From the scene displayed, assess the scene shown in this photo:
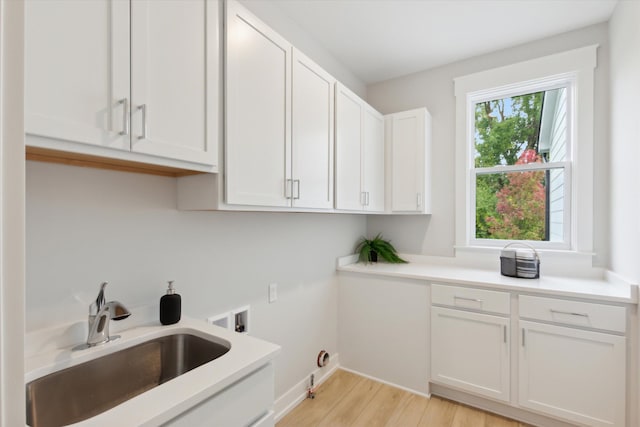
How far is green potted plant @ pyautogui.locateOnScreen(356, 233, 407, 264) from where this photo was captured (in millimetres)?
2781

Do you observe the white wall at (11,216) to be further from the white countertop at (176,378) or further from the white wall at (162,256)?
the white wall at (162,256)

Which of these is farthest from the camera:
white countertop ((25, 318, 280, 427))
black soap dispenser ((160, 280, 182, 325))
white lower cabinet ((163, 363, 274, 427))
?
black soap dispenser ((160, 280, 182, 325))

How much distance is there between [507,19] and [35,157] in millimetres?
2744

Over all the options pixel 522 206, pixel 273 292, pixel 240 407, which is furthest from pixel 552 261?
pixel 240 407

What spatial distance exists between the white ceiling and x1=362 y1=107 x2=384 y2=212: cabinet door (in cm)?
53

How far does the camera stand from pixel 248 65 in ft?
4.50

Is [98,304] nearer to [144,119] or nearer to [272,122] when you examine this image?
[144,119]

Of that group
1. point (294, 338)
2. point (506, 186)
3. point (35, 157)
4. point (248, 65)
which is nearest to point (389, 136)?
point (506, 186)

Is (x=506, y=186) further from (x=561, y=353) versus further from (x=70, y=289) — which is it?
(x=70, y=289)

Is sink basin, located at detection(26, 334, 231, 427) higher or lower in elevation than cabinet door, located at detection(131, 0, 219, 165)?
lower

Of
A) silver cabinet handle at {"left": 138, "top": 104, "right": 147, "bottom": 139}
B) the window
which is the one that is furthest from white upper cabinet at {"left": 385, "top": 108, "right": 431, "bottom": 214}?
silver cabinet handle at {"left": 138, "top": 104, "right": 147, "bottom": 139}

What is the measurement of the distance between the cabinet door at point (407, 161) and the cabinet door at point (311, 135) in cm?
93

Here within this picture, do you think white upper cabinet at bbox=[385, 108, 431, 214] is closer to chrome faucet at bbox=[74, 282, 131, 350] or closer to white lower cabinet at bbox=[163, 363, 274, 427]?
white lower cabinet at bbox=[163, 363, 274, 427]

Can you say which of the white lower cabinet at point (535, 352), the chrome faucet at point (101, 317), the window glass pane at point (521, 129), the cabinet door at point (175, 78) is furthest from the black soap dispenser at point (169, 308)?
the window glass pane at point (521, 129)
